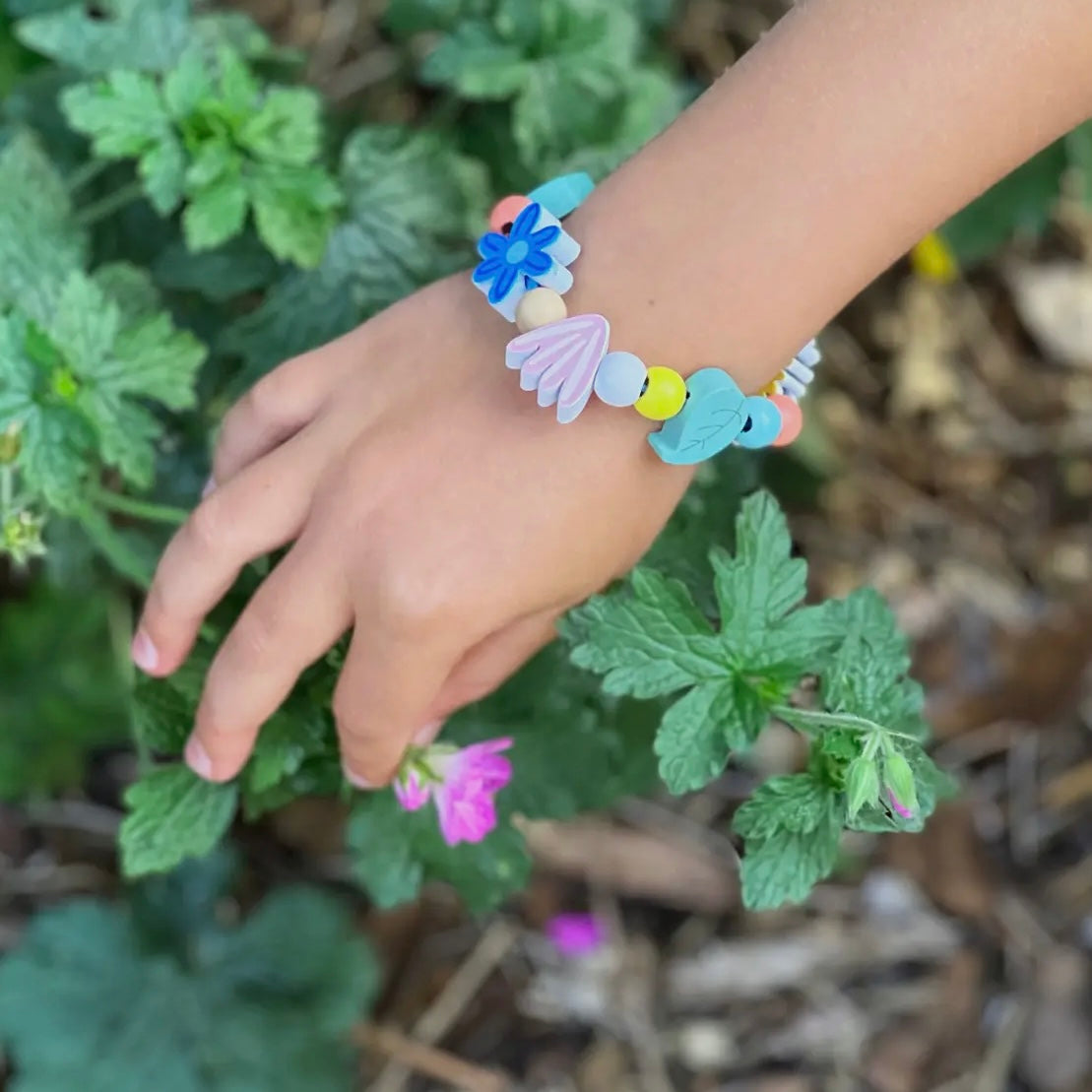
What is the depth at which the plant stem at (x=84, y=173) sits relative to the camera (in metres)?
1.12

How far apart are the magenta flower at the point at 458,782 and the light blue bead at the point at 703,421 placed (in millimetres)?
270

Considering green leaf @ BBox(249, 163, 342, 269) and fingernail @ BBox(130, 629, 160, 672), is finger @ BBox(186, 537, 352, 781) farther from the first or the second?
green leaf @ BBox(249, 163, 342, 269)

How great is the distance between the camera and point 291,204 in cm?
103

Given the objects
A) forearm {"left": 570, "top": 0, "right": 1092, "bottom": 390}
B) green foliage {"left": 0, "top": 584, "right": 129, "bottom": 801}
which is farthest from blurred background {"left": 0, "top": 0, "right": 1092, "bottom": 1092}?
forearm {"left": 570, "top": 0, "right": 1092, "bottom": 390}

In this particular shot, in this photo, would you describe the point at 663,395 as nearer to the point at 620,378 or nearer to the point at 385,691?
the point at 620,378

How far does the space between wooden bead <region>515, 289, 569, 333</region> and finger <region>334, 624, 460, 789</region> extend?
20cm

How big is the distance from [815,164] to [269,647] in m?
0.45

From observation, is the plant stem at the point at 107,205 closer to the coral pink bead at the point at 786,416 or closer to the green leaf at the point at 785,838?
the coral pink bead at the point at 786,416

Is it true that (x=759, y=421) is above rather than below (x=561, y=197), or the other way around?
below

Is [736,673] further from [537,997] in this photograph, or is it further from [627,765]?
[537,997]

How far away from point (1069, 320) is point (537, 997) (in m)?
1.20

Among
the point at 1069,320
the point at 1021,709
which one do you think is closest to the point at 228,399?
the point at 1021,709

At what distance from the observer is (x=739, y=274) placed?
0.75 meters

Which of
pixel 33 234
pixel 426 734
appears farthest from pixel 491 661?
pixel 33 234
